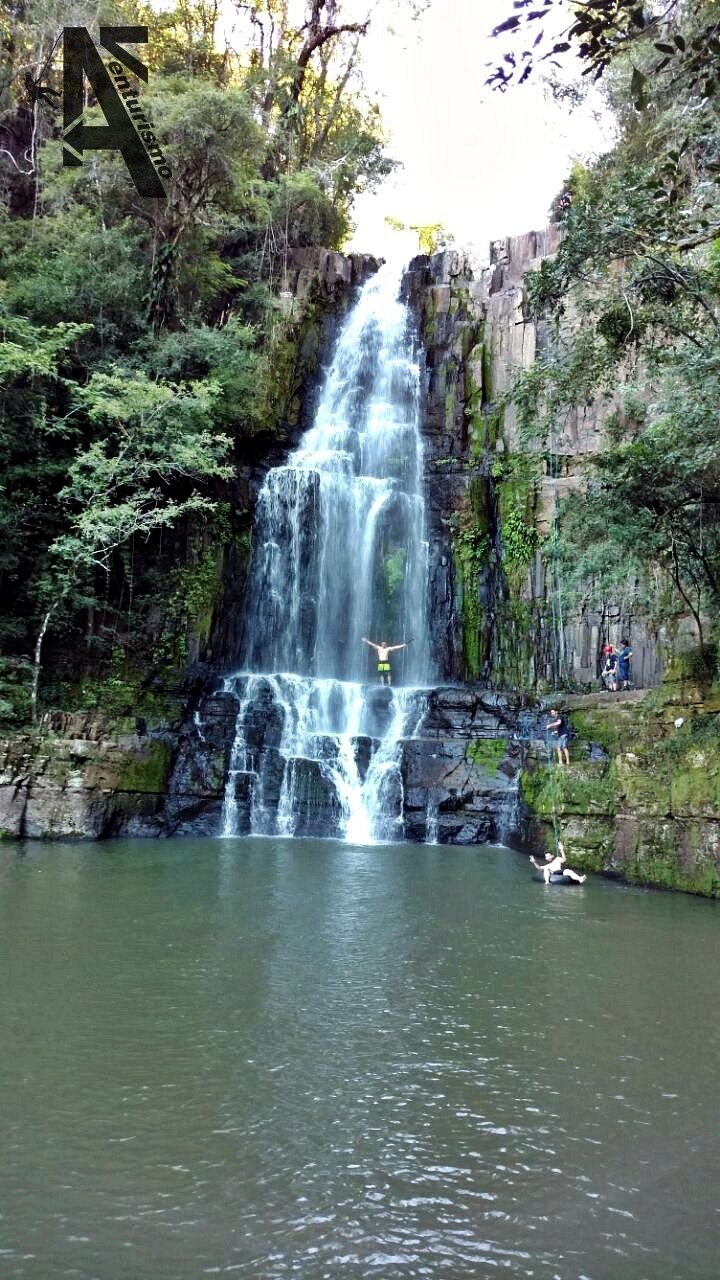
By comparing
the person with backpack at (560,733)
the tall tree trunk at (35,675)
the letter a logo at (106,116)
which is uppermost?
the letter a logo at (106,116)

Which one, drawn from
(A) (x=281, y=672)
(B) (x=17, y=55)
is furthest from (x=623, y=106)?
(A) (x=281, y=672)

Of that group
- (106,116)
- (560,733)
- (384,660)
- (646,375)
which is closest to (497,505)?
(384,660)

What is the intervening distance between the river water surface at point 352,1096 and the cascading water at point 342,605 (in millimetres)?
7763

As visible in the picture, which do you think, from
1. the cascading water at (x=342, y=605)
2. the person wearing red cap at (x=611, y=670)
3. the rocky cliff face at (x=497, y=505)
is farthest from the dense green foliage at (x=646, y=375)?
the rocky cliff face at (x=497, y=505)

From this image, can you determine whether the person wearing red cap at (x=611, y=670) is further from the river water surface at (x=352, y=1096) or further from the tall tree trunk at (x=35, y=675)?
the tall tree trunk at (x=35, y=675)

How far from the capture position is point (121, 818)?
48.6 feet

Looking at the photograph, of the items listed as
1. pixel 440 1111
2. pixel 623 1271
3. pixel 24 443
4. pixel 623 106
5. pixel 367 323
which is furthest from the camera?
pixel 367 323

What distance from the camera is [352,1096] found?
14.2ft

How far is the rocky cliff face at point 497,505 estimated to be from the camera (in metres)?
20.4

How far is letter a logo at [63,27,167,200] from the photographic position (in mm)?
19906

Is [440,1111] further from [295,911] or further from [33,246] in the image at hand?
[33,246]

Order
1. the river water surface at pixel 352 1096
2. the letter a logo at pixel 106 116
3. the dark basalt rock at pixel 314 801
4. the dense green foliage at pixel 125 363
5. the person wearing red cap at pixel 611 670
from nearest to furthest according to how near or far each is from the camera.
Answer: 1. the river water surface at pixel 352 1096
2. the dark basalt rock at pixel 314 801
3. the dense green foliage at pixel 125 363
4. the person wearing red cap at pixel 611 670
5. the letter a logo at pixel 106 116

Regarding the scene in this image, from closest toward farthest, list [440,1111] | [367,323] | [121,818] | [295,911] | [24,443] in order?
1. [440,1111]
2. [295,911]
3. [121,818]
4. [24,443]
5. [367,323]

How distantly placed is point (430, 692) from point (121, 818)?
6.72 m
